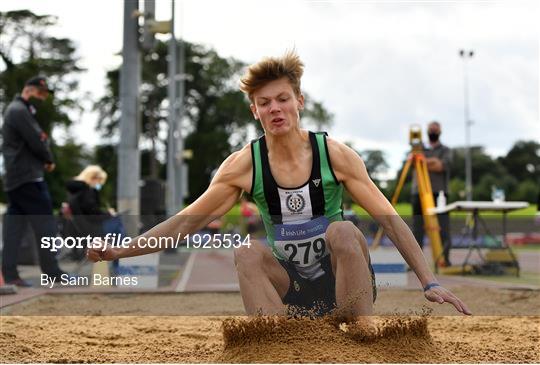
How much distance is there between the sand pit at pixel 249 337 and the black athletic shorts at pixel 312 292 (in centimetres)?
9

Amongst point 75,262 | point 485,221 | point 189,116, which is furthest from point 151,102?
point 75,262

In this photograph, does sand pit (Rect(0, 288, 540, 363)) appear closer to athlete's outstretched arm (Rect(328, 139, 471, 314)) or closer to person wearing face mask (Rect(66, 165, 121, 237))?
athlete's outstretched arm (Rect(328, 139, 471, 314))

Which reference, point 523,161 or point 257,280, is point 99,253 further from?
point 523,161

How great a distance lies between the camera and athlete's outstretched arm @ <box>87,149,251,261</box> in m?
3.78

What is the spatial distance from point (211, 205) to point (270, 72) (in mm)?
746

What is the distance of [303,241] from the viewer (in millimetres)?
3719

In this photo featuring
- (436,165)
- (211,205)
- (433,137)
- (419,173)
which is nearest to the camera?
(211,205)

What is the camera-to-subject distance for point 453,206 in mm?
9953

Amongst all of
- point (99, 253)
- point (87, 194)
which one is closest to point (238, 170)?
point (99, 253)

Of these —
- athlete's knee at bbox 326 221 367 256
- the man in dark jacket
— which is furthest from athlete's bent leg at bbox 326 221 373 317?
the man in dark jacket

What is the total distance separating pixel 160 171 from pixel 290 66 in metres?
56.9

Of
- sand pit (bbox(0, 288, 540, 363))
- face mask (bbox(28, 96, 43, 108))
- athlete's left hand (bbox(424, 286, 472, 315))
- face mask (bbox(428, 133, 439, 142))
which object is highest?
face mask (bbox(28, 96, 43, 108))

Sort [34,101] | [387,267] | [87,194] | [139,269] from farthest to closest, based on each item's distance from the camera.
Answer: [87,194] → [34,101] → [139,269] → [387,267]

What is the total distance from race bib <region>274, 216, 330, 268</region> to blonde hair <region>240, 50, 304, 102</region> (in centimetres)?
65
